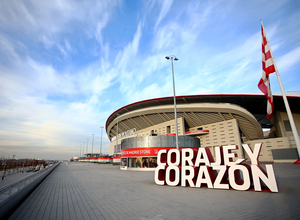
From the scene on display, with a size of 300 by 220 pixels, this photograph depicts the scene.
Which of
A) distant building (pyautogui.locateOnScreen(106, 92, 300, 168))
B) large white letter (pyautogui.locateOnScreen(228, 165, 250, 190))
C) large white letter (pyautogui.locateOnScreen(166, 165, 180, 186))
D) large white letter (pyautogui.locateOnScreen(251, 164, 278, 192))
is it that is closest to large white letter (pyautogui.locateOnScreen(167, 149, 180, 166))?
large white letter (pyautogui.locateOnScreen(166, 165, 180, 186))

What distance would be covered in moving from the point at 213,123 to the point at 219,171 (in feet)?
118

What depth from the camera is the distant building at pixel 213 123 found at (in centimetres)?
2416

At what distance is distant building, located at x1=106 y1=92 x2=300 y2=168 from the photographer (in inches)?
951

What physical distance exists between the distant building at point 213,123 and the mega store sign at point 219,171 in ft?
40.4

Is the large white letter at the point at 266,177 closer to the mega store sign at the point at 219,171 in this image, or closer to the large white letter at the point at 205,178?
the mega store sign at the point at 219,171

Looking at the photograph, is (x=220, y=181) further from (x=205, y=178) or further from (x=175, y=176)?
(x=175, y=176)

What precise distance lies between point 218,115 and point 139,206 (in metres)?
38.2

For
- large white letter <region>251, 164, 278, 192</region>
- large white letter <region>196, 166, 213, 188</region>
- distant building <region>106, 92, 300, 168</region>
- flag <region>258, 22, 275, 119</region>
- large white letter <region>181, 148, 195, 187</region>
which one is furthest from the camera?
distant building <region>106, 92, 300, 168</region>

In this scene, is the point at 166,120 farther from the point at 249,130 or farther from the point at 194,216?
the point at 194,216

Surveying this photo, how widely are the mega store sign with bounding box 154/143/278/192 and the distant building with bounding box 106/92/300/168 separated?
484 inches

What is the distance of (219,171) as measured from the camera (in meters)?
9.20

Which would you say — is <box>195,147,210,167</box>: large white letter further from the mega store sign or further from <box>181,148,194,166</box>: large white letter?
<box>181,148,194,166</box>: large white letter

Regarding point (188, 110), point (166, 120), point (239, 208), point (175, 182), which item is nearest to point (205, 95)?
point (188, 110)

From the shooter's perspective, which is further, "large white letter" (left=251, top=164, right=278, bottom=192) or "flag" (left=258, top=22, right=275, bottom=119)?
"flag" (left=258, top=22, right=275, bottom=119)
